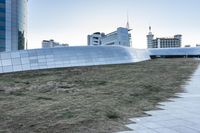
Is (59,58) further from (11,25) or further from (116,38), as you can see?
(116,38)

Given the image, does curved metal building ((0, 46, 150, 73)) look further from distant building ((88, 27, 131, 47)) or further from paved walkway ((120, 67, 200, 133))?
distant building ((88, 27, 131, 47))

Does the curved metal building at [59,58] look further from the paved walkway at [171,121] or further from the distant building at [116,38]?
the distant building at [116,38]

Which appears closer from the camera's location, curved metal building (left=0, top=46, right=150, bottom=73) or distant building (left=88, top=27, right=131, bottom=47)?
curved metal building (left=0, top=46, right=150, bottom=73)

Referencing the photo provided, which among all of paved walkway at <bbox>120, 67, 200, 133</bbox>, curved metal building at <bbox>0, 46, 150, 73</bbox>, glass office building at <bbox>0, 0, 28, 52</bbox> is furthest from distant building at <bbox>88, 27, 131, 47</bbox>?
paved walkway at <bbox>120, 67, 200, 133</bbox>

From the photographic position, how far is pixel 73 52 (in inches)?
1777

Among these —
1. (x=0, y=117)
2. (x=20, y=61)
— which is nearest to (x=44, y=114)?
(x=0, y=117)

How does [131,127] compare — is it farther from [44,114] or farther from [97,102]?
[97,102]

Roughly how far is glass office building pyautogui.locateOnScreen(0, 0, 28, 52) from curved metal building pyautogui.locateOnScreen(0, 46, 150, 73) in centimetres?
2436

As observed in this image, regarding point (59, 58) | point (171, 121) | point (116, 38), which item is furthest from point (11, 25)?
point (116, 38)

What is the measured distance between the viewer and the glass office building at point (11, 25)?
63.8 metres

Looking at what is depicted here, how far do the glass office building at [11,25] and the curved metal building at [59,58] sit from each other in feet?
79.9

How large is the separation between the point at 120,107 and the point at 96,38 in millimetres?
178245

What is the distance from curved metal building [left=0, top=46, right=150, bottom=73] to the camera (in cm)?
3881

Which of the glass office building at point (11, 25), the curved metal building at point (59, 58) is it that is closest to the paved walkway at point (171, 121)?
the curved metal building at point (59, 58)
